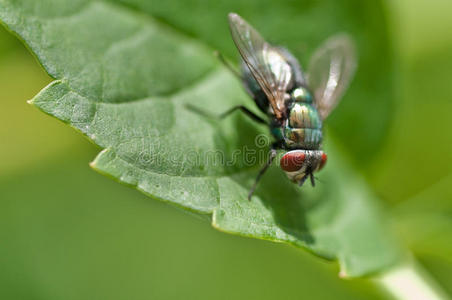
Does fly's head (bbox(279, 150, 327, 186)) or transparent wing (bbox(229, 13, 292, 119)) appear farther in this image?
transparent wing (bbox(229, 13, 292, 119))

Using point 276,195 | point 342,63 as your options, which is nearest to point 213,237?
point 276,195

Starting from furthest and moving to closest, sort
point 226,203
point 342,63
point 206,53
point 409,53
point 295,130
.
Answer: point 409,53 → point 342,63 → point 206,53 → point 295,130 → point 226,203

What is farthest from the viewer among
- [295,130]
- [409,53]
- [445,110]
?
[409,53]

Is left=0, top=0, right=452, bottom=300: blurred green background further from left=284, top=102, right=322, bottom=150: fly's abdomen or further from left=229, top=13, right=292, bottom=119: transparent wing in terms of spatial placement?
left=229, top=13, right=292, bottom=119: transparent wing

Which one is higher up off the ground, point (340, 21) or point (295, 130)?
point (340, 21)

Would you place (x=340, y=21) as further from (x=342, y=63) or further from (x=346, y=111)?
(x=346, y=111)

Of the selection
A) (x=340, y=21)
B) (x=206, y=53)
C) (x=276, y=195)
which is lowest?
(x=276, y=195)

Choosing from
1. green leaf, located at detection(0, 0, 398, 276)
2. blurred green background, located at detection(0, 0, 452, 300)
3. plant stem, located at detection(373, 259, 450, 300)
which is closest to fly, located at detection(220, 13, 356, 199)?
green leaf, located at detection(0, 0, 398, 276)

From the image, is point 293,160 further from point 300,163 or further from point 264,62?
point 264,62
